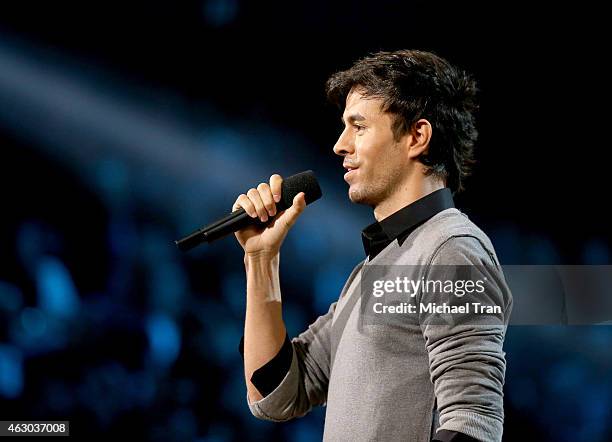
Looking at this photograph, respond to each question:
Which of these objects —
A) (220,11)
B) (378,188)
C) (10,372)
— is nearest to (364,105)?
(378,188)

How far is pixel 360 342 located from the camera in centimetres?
114

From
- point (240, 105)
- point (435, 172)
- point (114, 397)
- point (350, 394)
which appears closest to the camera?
point (350, 394)

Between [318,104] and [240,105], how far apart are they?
0.81 feet

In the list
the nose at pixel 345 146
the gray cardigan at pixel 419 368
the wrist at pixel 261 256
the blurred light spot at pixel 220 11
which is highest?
the blurred light spot at pixel 220 11

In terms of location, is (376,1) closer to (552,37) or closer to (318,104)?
(318,104)

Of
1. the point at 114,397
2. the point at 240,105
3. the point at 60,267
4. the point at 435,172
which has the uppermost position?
the point at 240,105

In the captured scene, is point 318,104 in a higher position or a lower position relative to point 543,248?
higher

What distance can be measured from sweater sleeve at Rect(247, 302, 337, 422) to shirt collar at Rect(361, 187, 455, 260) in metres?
0.21

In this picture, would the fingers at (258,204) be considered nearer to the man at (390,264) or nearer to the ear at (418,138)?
the man at (390,264)

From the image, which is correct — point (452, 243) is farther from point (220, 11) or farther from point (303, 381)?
point (220, 11)

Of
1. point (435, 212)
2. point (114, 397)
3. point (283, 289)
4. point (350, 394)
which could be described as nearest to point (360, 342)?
point (350, 394)

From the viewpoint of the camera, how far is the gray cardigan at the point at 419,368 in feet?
3.16

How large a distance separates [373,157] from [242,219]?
254mm

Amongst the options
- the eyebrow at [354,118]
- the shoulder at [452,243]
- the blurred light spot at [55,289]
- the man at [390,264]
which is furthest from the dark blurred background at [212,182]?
the shoulder at [452,243]
